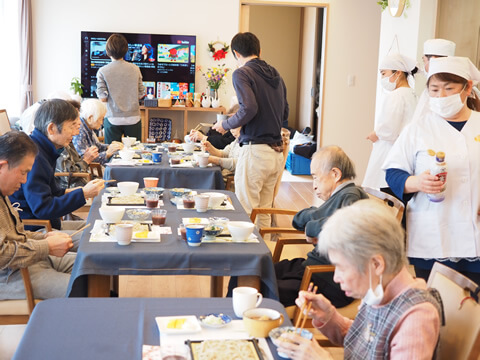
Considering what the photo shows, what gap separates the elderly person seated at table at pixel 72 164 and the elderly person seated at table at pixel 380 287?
3.34 metres

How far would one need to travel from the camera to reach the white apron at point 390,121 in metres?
4.18

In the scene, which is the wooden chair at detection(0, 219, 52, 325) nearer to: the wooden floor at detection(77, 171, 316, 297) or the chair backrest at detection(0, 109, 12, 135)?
the wooden floor at detection(77, 171, 316, 297)

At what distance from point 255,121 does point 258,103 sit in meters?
0.13

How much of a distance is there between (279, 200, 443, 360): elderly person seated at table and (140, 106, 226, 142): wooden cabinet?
676cm

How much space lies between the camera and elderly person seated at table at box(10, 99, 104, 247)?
315cm

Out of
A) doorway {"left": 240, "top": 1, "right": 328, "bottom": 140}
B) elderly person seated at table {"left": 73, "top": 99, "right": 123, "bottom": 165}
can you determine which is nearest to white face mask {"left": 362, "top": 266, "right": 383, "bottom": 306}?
elderly person seated at table {"left": 73, "top": 99, "right": 123, "bottom": 165}

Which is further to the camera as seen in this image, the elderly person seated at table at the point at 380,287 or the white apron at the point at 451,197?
the white apron at the point at 451,197

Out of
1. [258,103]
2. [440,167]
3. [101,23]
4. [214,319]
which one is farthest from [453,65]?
[101,23]

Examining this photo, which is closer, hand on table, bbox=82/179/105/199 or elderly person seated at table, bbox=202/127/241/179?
hand on table, bbox=82/179/105/199

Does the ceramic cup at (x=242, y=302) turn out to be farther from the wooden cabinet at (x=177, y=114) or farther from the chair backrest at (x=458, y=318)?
the wooden cabinet at (x=177, y=114)

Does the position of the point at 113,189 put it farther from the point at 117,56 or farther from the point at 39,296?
the point at 117,56

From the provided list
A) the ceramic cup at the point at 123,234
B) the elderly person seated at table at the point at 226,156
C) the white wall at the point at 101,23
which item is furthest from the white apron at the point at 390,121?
the white wall at the point at 101,23

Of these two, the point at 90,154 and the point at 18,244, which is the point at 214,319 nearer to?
the point at 18,244

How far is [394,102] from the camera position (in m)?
4.20
